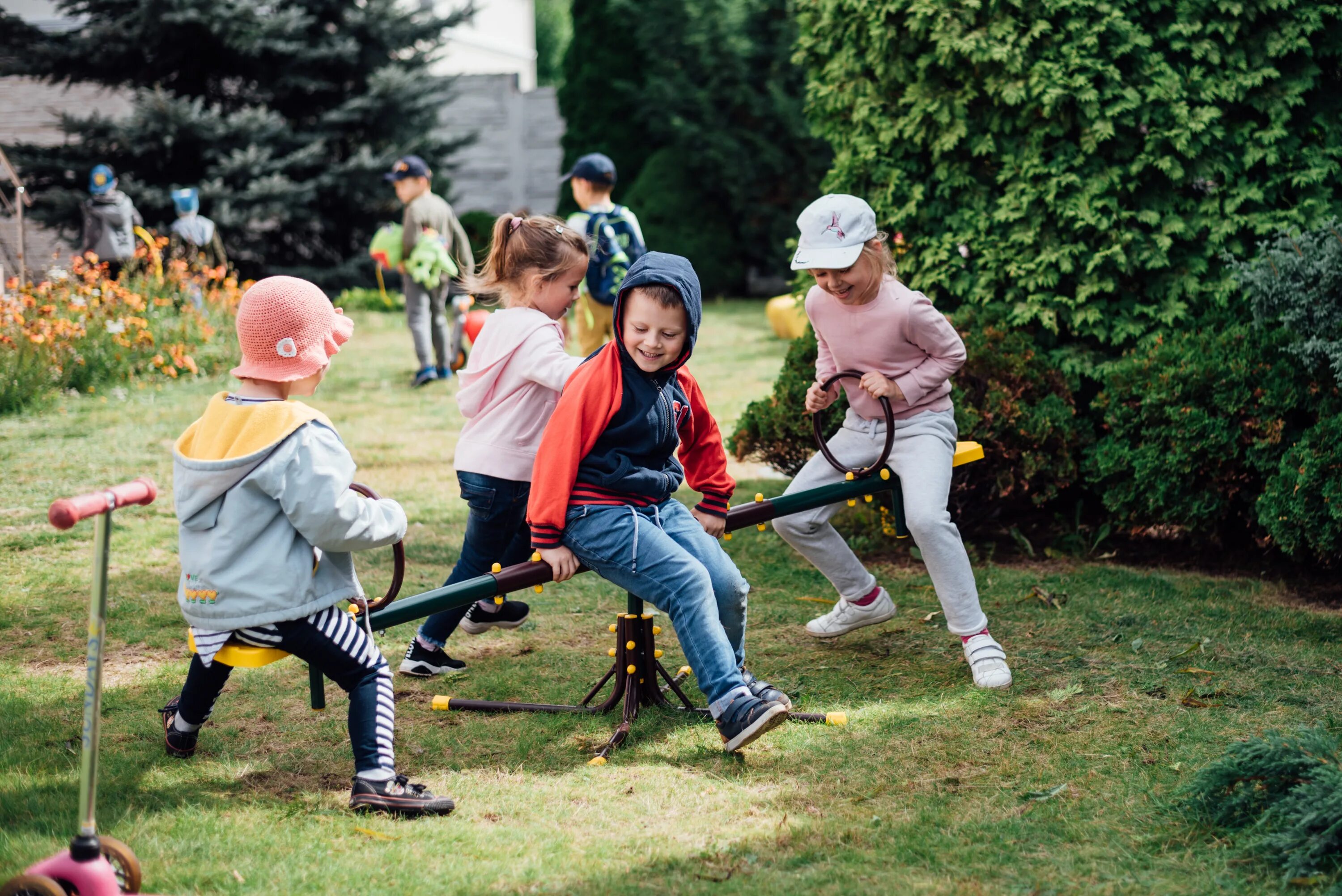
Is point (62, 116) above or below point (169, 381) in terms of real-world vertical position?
above

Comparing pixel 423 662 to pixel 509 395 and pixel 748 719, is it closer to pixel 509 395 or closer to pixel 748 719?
pixel 509 395

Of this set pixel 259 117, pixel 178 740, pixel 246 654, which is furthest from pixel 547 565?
pixel 259 117

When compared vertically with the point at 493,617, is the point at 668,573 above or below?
above

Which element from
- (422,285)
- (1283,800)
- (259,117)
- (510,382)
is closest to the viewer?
(1283,800)

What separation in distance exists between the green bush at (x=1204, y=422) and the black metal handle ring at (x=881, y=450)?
59.8 inches

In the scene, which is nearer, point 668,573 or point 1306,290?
point 668,573

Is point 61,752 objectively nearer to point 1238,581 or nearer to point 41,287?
point 1238,581

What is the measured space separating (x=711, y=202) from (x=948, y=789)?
1453 cm

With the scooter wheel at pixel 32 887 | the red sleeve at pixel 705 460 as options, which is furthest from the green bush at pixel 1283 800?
the scooter wheel at pixel 32 887

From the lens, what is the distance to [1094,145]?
5.35m

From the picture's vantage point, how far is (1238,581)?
5.11 metres

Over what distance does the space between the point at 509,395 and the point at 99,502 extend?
1763 millimetres

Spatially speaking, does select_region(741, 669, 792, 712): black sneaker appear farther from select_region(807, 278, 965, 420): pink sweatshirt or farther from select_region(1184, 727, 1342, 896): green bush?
select_region(807, 278, 965, 420): pink sweatshirt

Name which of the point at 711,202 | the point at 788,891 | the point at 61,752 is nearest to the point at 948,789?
the point at 788,891
